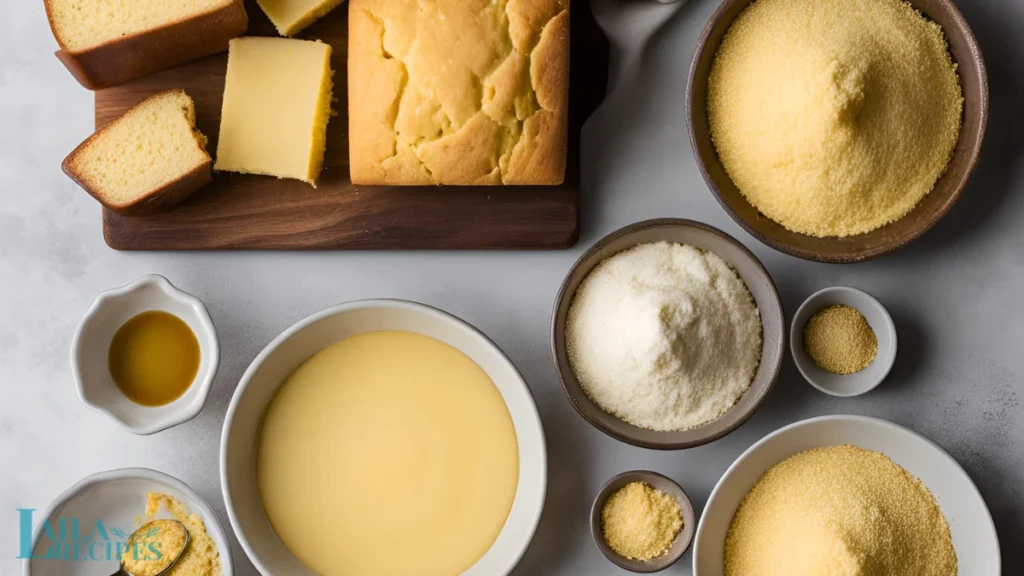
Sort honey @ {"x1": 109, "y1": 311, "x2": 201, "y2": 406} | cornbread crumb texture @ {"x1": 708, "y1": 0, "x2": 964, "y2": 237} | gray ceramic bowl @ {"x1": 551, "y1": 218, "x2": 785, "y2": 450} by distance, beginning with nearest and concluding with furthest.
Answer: cornbread crumb texture @ {"x1": 708, "y1": 0, "x2": 964, "y2": 237}
gray ceramic bowl @ {"x1": 551, "y1": 218, "x2": 785, "y2": 450}
honey @ {"x1": 109, "y1": 311, "x2": 201, "y2": 406}

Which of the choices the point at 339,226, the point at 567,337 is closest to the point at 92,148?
the point at 339,226

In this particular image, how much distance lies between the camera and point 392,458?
60.3 inches

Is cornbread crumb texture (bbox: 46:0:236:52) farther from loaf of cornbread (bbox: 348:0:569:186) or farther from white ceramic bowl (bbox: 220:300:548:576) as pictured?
white ceramic bowl (bbox: 220:300:548:576)

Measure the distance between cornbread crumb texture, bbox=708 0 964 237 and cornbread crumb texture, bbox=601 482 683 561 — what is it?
58cm

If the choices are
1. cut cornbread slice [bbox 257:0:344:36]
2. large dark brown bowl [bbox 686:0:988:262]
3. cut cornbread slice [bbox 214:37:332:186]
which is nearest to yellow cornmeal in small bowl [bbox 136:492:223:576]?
cut cornbread slice [bbox 214:37:332:186]

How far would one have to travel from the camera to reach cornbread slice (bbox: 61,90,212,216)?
151cm

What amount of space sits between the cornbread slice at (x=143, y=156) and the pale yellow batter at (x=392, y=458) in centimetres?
44

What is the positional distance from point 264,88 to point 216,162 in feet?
0.56

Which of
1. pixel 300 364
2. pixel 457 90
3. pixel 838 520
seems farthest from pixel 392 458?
pixel 838 520

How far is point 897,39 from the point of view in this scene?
1.40 metres

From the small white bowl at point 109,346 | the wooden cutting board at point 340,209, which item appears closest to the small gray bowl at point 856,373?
the wooden cutting board at point 340,209

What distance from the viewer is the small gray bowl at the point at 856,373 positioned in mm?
1542

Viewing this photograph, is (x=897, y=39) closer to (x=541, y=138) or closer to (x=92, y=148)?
(x=541, y=138)

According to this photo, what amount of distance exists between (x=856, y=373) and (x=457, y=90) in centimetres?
95
